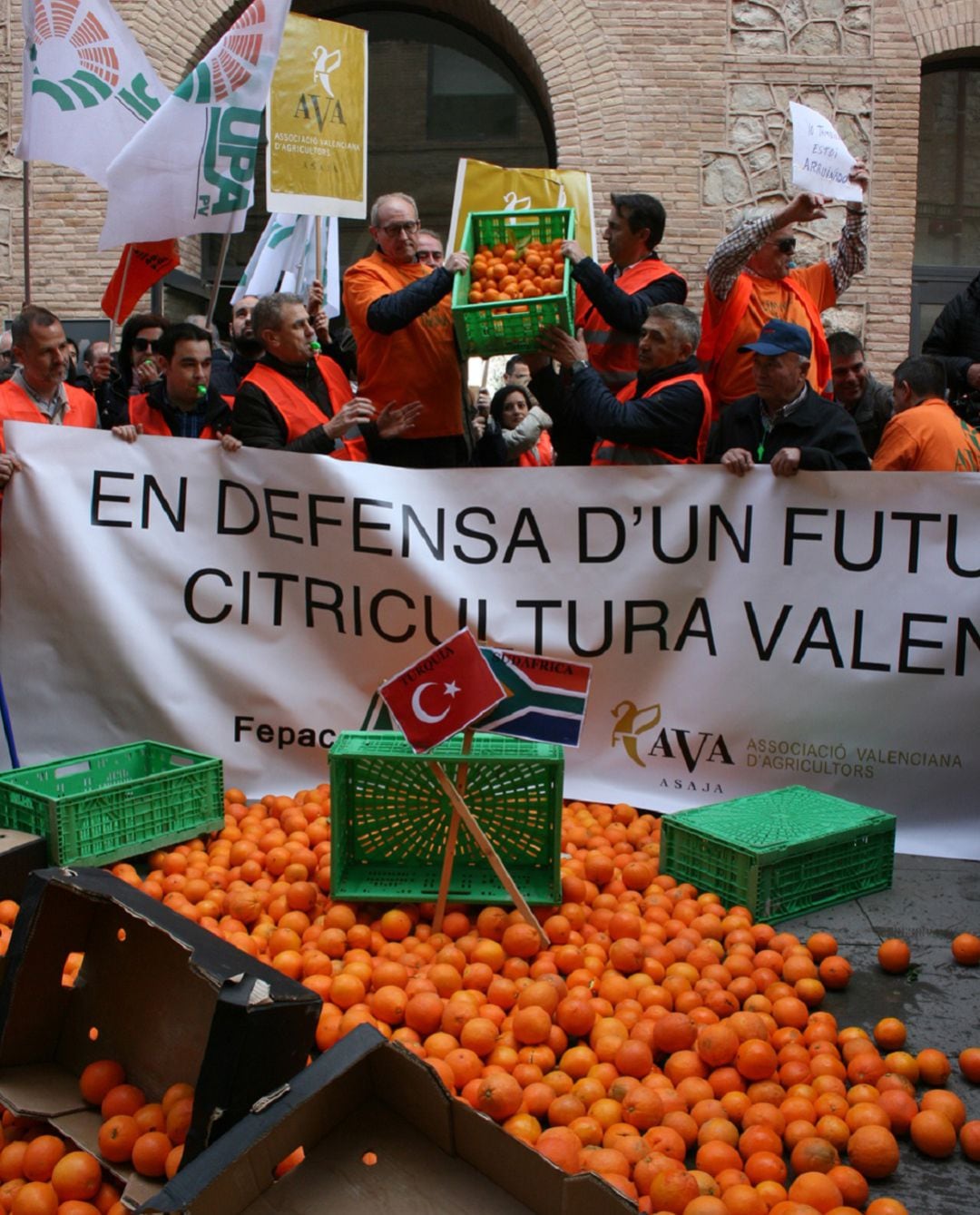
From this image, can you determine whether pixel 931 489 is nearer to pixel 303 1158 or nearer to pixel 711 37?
pixel 303 1158

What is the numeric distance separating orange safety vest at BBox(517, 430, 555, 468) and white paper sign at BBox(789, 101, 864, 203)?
2.66 meters

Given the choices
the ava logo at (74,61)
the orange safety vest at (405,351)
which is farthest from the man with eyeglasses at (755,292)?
the ava logo at (74,61)

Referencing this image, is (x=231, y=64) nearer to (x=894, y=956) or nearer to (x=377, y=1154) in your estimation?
(x=894, y=956)

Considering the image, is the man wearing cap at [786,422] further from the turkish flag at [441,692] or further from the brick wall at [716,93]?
the brick wall at [716,93]

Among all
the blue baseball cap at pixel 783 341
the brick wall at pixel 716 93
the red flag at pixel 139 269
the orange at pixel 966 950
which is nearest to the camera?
the orange at pixel 966 950

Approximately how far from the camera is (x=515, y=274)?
516cm

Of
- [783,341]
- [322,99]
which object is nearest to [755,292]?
[783,341]

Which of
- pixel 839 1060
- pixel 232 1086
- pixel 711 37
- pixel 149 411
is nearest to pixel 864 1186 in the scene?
pixel 839 1060

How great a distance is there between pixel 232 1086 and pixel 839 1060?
170 cm

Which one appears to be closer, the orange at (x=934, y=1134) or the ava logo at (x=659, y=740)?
the orange at (x=934, y=1134)

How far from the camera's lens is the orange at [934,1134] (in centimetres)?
285

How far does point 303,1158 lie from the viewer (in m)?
2.28

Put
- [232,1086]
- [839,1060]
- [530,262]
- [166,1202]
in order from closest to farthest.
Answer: [166,1202] < [232,1086] < [839,1060] < [530,262]

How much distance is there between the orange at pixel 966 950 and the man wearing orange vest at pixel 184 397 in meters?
3.61
